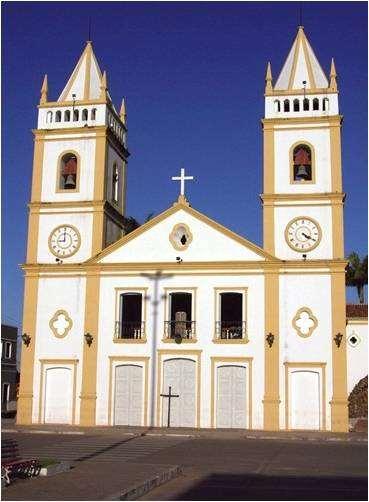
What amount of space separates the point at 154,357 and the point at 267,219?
6541 mm

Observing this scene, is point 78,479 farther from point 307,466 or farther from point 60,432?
point 60,432

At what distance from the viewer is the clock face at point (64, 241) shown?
2755cm

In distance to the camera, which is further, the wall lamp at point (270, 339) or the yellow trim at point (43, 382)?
the yellow trim at point (43, 382)

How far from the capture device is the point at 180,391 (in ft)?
83.8

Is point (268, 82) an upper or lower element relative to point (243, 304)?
upper

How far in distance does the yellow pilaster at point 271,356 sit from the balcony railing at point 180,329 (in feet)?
8.99

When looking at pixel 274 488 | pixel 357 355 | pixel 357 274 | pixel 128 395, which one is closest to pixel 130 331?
pixel 128 395

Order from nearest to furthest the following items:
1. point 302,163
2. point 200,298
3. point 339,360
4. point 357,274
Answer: point 339,360 → point 200,298 → point 302,163 → point 357,274

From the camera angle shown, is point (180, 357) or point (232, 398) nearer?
point (232, 398)

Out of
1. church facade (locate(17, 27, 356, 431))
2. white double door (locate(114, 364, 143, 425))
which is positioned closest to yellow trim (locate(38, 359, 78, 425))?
church facade (locate(17, 27, 356, 431))

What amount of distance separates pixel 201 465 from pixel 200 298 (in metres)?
10.7

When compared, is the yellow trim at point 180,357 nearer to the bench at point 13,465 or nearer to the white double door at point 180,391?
the white double door at point 180,391

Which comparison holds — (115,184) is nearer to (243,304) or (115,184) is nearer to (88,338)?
(88,338)

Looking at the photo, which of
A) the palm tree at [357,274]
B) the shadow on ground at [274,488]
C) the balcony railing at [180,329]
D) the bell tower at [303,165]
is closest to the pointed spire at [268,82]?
the bell tower at [303,165]
